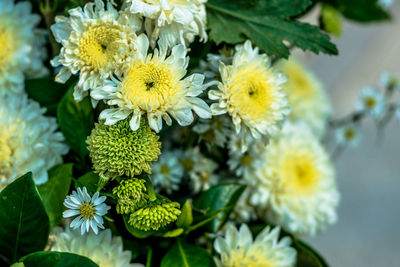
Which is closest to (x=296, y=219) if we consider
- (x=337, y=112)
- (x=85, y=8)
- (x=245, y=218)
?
(x=245, y=218)

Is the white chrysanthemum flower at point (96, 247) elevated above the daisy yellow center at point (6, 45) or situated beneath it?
situated beneath

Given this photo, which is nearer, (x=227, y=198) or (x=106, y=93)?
(x=106, y=93)

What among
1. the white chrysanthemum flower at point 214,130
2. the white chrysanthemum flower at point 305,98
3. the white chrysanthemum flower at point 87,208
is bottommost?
the white chrysanthemum flower at point 305,98

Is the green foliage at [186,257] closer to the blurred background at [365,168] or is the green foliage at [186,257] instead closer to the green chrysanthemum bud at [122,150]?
the green chrysanthemum bud at [122,150]

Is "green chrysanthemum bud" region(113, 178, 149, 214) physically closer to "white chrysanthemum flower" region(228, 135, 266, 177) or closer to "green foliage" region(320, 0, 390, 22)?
"white chrysanthemum flower" region(228, 135, 266, 177)

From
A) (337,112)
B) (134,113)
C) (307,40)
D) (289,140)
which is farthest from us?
(337,112)

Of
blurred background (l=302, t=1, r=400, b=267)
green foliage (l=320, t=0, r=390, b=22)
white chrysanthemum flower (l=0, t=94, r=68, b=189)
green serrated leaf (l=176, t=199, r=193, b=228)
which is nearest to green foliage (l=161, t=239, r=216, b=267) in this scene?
green serrated leaf (l=176, t=199, r=193, b=228)

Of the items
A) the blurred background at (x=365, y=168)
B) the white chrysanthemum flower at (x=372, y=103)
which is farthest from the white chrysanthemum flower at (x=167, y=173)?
the blurred background at (x=365, y=168)

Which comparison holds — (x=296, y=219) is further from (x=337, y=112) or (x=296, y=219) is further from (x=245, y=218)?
(x=337, y=112)

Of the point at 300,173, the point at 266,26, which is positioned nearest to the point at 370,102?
the point at 300,173
